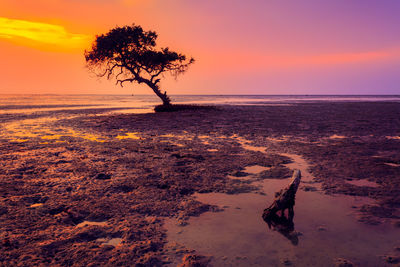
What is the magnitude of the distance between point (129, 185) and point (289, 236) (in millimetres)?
3017

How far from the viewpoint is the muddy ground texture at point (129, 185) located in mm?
2967

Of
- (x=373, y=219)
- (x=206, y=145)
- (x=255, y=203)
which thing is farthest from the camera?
(x=206, y=145)

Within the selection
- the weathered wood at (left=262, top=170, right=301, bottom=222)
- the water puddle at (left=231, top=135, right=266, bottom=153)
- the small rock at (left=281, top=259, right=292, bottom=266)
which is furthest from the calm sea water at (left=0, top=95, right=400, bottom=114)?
the small rock at (left=281, top=259, right=292, bottom=266)

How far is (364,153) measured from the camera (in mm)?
7910

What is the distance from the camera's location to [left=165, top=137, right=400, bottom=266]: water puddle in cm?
277

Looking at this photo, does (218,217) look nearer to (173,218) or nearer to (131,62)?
(173,218)

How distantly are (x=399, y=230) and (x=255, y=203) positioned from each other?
1867mm

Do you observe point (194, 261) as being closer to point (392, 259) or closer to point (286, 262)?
point (286, 262)

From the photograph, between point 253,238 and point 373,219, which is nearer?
point 253,238

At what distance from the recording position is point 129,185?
498 centimetres

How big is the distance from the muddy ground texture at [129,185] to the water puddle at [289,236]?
0.78 feet

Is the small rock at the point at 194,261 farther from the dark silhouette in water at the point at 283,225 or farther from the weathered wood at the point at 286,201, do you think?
the weathered wood at the point at 286,201

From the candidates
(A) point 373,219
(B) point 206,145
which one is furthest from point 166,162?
(A) point 373,219

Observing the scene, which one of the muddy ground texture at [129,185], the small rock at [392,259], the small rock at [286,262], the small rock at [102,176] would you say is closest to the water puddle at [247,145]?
the muddy ground texture at [129,185]
